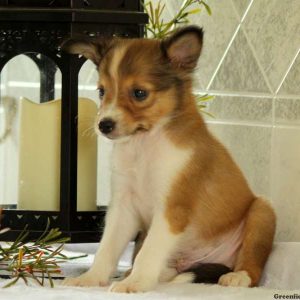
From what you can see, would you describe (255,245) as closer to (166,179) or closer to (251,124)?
(166,179)

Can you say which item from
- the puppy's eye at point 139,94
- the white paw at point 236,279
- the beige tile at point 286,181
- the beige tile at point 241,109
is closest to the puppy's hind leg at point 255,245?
the white paw at point 236,279

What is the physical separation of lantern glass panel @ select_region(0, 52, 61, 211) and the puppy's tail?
16.7 inches

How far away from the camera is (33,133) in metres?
2.19

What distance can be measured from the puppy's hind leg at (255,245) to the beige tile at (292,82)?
0.76 meters

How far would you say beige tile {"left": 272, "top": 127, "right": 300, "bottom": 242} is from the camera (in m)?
2.89

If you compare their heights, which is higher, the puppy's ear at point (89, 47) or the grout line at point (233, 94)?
the puppy's ear at point (89, 47)

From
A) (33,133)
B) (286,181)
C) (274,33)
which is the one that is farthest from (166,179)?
(274,33)

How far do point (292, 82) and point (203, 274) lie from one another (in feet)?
3.62

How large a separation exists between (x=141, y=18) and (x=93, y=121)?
1.10 feet

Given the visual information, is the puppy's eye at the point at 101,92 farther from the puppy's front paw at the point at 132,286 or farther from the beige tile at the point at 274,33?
the beige tile at the point at 274,33

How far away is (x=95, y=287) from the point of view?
6.38 ft

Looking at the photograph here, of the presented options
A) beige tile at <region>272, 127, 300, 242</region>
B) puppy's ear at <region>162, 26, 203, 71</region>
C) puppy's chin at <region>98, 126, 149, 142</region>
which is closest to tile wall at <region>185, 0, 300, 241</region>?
beige tile at <region>272, 127, 300, 242</region>

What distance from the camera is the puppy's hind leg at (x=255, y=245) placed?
206cm

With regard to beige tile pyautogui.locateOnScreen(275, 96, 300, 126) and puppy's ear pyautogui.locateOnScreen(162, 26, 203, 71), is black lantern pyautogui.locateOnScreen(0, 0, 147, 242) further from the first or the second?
beige tile pyautogui.locateOnScreen(275, 96, 300, 126)
